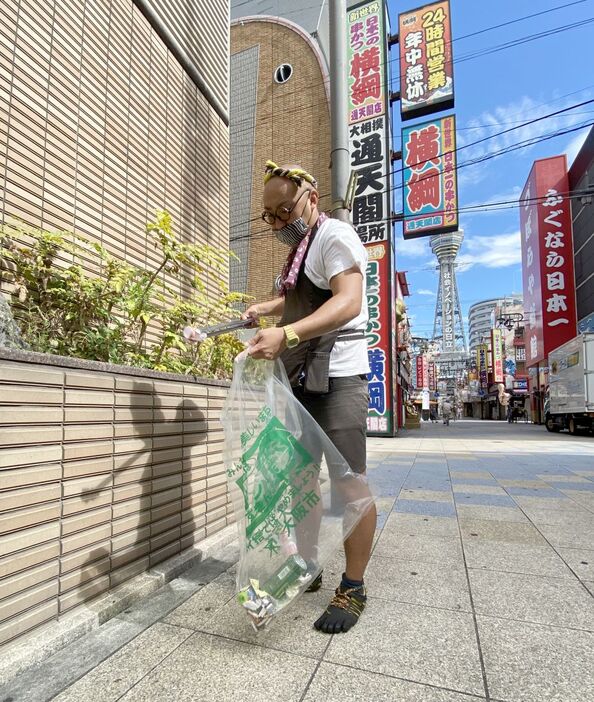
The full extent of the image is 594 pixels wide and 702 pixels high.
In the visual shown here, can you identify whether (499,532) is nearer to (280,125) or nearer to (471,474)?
(471,474)

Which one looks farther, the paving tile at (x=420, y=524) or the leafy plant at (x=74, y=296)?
the paving tile at (x=420, y=524)

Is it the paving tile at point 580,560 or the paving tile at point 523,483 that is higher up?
the paving tile at point 580,560

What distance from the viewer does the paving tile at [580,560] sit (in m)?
2.29

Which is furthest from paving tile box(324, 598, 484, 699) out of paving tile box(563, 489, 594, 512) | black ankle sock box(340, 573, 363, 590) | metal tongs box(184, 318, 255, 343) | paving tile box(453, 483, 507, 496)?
paving tile box(453, 483, 507, 496)

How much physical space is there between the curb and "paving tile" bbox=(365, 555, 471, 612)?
96 cm

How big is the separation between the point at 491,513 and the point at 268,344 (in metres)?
2.90

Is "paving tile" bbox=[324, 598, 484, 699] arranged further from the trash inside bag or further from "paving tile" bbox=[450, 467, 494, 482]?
"paving tile" bbox=[450, 467, 494, 482]

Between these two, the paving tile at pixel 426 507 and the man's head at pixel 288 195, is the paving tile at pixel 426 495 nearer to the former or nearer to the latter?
the paving tile at pixel 426 507

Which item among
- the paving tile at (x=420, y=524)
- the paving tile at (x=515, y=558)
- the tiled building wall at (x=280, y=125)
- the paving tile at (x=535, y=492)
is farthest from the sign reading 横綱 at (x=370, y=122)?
the paving tile at (x=515, y=558)

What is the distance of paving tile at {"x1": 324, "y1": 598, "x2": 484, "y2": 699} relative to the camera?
56.2 inches

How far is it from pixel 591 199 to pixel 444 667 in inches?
880

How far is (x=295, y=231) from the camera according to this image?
A: 6.51 feet

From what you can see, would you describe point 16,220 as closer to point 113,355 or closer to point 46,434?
point 113,355

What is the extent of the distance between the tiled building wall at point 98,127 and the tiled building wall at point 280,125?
325 inches
